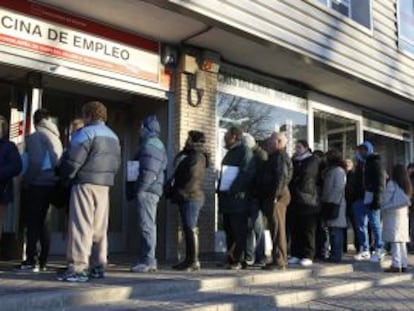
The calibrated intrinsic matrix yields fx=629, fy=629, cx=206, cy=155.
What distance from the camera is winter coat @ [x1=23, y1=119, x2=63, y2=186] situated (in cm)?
709

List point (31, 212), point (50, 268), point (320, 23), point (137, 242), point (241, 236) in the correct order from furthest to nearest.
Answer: point (320, 23) → point (137, 242) → point (241, 236) → point (50, 268) → point (31, 212)

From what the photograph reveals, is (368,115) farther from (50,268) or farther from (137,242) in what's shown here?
(50,268)

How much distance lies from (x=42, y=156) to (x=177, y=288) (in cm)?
215

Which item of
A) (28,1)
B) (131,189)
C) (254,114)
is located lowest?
(131,189)

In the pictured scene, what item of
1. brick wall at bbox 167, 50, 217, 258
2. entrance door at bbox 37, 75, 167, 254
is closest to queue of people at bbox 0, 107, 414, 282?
brick wall at bbox 167, 50, 217, 258

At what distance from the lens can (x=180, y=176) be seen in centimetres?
789

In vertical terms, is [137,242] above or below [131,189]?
below

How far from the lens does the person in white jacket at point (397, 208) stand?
29.5 ft

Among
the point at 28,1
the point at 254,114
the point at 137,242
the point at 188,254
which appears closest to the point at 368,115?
the point at 254,114

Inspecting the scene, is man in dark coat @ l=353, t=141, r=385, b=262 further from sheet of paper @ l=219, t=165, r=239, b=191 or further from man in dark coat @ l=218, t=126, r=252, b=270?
sheet of paper @ l=219, t=165, r=239, b=191

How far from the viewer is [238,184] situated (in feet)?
26.9

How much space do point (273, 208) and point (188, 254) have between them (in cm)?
128

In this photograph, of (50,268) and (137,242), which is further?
(137,242)

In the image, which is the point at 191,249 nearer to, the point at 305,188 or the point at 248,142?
the point at 248,142
